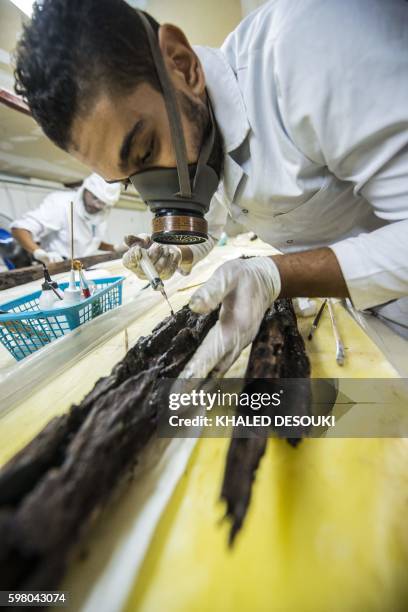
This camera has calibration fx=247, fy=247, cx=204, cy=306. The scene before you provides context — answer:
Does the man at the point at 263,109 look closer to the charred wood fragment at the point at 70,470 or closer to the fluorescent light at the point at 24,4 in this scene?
the charred wood fragment at the point at 70,470

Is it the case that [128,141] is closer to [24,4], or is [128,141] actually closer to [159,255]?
[159,255]

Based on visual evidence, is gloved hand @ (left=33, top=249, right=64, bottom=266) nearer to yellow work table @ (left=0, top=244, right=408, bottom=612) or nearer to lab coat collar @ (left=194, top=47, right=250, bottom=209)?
lab coat collar @ (left=194, top=47, right=250, bottom=209)

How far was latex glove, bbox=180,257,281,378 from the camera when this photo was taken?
773 millimetres

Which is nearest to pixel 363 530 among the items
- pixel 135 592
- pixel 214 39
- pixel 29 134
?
pixel 135 592

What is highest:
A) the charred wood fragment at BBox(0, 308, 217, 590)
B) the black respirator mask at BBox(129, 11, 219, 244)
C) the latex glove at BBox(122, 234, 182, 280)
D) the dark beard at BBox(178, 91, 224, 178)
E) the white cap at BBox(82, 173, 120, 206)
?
the white cap at BBox(82, 173, 120, 206)

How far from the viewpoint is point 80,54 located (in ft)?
2.24

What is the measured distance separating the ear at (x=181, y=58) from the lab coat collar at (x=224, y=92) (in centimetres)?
6

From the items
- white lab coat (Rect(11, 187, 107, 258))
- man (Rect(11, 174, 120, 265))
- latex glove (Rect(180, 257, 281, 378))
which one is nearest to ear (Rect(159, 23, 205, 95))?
latex glove (Rect(180, 257, 281, 378))

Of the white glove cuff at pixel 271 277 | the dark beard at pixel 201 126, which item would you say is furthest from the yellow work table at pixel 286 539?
the dark beard at pixel 201 126

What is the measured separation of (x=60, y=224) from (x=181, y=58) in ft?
11.9

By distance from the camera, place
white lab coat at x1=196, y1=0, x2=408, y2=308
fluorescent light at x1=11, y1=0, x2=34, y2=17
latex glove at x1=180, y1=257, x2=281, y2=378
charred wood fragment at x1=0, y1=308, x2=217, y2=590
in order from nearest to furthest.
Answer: charred wood fragment at x1=0, y1=308, x2=217, y2=590, white lab coat at x1=196, y1=0, x2=408, y2=308, latex glove at x1=180, y1=257, x2=281, y2=378, fluorescent light at x1=11, y1=0, x2=34, y2=17

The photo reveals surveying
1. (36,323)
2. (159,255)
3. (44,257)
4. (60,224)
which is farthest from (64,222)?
A: (36,323)

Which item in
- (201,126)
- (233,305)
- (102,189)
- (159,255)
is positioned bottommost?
(233,305)

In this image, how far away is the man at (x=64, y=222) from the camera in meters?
3.27
